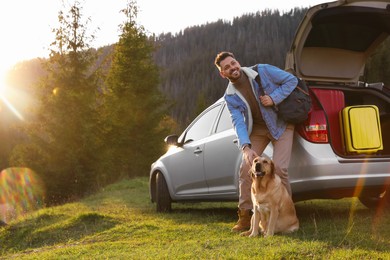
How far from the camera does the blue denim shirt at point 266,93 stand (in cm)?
486

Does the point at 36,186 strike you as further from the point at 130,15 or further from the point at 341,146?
the point at 341,146

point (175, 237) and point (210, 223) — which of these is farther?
point (210, 223)

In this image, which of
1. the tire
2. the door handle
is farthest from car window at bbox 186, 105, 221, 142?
the tire

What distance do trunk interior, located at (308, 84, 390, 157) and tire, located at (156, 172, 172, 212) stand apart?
11.1 feet

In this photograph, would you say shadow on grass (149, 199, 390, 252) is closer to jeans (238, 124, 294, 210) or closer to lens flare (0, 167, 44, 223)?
jeans (238, 124, 294, 210)

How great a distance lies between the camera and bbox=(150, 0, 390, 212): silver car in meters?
4.94

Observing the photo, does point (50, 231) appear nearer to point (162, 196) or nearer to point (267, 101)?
point (162, 196)

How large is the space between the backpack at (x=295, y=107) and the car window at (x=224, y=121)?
1504 millimetres

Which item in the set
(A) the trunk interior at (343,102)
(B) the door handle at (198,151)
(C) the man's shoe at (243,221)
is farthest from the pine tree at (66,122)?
(A) the trunk interior at (343,102)

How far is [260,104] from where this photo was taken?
4.89m

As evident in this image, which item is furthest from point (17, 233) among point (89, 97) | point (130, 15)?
point (130, 15)

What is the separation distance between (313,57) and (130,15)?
909 inches

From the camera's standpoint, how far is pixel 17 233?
7.76m

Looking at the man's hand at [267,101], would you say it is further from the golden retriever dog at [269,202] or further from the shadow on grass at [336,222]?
the shadow on grass at [336,222]
